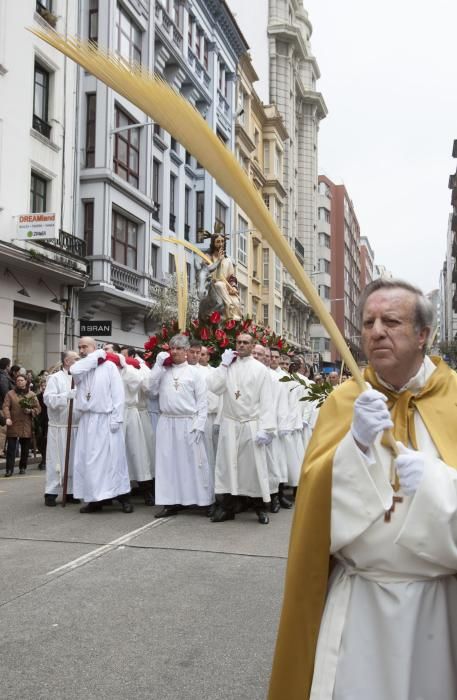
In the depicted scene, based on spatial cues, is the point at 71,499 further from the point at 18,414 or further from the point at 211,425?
the point at 18,414

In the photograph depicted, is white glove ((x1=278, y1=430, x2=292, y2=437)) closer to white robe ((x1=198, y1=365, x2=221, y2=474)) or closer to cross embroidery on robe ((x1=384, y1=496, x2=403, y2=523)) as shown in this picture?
white robe ((x1=198, y1=365, x2=221, y2=474))

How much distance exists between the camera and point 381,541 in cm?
226

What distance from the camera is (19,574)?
18.4 ft

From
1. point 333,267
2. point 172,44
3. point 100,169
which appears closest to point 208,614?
point 100,169

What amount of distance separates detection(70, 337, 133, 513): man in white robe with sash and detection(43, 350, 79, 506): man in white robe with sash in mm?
342

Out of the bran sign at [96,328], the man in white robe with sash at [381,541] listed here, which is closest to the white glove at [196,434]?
the man in white robe with sash at [381,541]

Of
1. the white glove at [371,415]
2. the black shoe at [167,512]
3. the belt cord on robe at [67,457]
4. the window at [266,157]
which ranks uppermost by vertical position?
the window at [266,157]

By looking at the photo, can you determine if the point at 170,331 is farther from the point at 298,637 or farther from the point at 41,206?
the point at 41,206

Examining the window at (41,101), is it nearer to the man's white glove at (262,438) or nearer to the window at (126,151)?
the window at (126,151)

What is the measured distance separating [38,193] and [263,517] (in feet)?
50.4

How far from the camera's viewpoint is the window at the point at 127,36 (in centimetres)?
2478

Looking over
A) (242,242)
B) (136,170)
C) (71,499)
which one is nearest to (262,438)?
(71,499)

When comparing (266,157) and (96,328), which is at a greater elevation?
(266,157)

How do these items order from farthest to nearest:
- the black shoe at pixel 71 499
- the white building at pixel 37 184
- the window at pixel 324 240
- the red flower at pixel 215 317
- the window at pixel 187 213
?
the window at pixel 324 240 < the window at pixel 187 213 < the white building at pixel 37 184 < the red flower at pixel 215 317 < the black shoe at pixel 71 499
